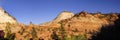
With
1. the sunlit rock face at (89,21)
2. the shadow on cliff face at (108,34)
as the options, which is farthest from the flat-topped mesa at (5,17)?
the shadow on cliff face at (108,34)

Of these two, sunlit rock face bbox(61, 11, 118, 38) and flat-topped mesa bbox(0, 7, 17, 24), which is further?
sunlit rock face bbox(61, 11, 118, 38)

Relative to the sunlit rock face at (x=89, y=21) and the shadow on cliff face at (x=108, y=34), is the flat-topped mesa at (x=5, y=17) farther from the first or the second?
the shadow on cliff face at (x=108, y=34)

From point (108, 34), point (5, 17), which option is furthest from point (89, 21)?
point (108, 34)

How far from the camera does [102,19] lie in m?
66.1

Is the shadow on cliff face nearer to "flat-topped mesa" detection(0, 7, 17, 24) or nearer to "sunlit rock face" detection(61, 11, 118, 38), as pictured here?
"sunlit rock face" detection(61, 11, 118, 38)

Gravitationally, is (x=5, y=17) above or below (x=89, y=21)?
above

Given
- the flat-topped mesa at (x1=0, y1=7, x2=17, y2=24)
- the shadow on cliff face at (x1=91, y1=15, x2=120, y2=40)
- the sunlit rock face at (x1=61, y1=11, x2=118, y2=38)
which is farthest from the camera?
the sunlit rock face at (x1=61, y1=11, x2=118, y2=38)

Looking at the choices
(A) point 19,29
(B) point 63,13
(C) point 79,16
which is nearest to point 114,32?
(A) point 19,29

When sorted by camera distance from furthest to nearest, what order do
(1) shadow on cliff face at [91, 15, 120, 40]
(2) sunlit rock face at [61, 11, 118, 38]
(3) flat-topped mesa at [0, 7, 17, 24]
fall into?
(2) sunlit rock face at [61, 11, 118, 38], (3) flat-topped mesa at [0, 7, 17, 24], (1) shadow on cliff face at [91, 15, 120, 40]

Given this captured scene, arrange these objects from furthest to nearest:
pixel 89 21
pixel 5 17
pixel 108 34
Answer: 1. pixel 89 21
2. pixel 5 17
3. pixel 108 34

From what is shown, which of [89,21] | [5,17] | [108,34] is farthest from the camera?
[89,21]

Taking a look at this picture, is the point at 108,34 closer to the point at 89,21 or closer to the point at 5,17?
the point at 89,21

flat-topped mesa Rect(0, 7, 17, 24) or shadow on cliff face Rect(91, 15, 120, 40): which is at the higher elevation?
flat-topped mesa Rect(0, 7, 17, 24)

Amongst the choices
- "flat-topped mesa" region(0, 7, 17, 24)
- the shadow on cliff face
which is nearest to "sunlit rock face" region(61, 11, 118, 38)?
"flat-topped mesa" region(0, 7, 17, 24)
